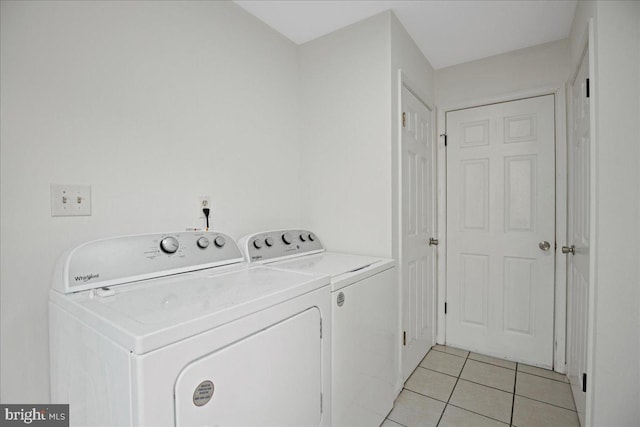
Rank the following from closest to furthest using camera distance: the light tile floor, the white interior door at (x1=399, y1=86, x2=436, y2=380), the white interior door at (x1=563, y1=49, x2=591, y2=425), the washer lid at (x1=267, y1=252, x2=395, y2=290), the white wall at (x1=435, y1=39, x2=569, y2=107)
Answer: the washer lid at (x1=267, y1=252, x2=395, y2=290) → the white interior door at (x1=563, y1=49, x2=591, y2=425) → the light tile floor → the white interior door at (x1=399, y1=86, x2=436, y2=380) → the white wall at (x1=435, y1=39, x2=569, y2=107)

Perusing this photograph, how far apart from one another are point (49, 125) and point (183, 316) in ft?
2.97

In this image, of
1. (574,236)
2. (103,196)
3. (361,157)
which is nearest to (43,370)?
(103,196)

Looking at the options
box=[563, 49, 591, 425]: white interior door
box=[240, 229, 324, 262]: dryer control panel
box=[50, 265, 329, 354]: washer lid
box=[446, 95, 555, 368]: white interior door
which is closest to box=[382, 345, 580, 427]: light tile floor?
box=[563, 49, 591, 425]: white interior door

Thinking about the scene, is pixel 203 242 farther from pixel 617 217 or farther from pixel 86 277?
pixel 617 217

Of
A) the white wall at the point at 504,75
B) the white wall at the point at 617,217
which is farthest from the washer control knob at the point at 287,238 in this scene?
the white wall at the point at 504,75

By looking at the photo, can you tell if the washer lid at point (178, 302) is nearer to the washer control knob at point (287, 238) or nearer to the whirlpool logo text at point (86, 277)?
the whirlpool logo text at point (86, 277)

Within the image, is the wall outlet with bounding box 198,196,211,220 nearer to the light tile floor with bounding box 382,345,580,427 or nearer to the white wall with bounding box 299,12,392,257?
the white wall with bounding box 299,12,392,257

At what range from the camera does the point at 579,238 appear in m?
1.75

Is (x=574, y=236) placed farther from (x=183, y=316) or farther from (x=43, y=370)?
(x=43, y=370)

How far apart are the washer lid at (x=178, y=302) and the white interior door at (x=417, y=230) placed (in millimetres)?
1091

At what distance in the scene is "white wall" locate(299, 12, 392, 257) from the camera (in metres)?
1.85

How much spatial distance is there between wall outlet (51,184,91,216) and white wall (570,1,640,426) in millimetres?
2050

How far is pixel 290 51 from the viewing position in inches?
85.8

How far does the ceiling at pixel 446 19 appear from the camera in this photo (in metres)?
1.78
